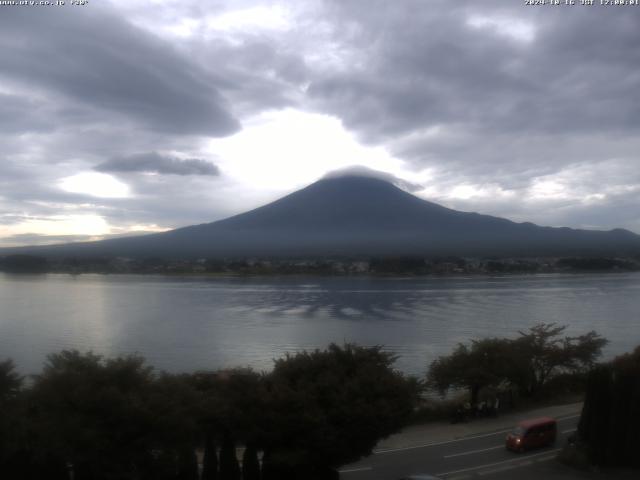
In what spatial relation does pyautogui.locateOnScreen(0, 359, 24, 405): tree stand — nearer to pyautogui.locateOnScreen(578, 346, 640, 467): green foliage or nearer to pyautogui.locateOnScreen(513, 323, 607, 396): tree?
pyautogui.locateOnScreen(578, 346, 640, 467): green foliage

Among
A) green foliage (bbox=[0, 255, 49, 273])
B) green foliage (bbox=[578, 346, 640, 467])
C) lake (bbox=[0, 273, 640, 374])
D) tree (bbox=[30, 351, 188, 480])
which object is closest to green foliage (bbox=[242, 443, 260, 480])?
tree (bbox=[30, 351, 188, 480])

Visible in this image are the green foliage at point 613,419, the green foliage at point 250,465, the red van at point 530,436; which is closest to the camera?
the green foliage at point 250,465

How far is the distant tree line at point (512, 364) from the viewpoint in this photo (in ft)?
30.4

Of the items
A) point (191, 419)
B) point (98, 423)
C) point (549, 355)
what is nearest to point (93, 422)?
point (98, 423)

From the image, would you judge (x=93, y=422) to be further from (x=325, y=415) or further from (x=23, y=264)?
(x=23, y=264)

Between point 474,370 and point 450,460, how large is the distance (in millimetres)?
3164

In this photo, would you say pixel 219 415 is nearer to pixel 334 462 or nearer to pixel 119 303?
pixel 334 462

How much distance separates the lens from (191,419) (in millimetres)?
4465

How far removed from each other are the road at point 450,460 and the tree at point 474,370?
2.07 metres

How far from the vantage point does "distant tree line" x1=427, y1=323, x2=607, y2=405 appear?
30.4 feet

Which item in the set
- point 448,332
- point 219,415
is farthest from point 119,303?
point 219,415

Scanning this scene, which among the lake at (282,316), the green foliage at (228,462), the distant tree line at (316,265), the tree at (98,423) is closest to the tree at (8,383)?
the tree at (98,423)

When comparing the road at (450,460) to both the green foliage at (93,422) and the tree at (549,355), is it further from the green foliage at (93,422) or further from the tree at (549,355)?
the tree at (549,355)

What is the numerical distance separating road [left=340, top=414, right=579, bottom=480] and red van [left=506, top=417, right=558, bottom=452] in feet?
0.22
